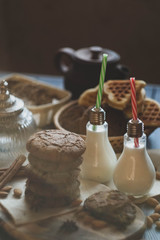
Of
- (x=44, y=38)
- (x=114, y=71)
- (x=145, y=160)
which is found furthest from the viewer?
(x=44, y=38)

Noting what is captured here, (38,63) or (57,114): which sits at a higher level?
(57,114)

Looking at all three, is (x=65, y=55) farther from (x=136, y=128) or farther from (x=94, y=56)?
(x=136, y=128)

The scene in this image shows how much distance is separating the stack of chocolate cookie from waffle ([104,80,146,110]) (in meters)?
0.30

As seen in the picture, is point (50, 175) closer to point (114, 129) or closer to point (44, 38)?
point (114, 129)

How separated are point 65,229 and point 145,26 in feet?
6.22

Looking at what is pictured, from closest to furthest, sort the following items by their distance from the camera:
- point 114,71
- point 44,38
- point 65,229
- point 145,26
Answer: point 65,229 → point 114,71 → point 145,26 → point 44,38

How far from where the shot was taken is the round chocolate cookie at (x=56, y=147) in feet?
3.21

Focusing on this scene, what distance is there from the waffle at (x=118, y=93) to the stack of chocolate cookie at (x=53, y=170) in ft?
0.98

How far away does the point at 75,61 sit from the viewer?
1565mm

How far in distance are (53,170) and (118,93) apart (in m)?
0.43

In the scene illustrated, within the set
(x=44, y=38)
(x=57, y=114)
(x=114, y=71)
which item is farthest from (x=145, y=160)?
(x=44, y=38)

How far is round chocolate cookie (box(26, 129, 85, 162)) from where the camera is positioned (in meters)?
0.98

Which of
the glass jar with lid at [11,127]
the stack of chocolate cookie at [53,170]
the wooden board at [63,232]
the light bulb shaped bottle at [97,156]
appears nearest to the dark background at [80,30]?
the glass jar with lid at [11,127]

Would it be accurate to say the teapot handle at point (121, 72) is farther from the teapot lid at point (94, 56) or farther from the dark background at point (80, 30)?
the dark background at point (80, 30)
